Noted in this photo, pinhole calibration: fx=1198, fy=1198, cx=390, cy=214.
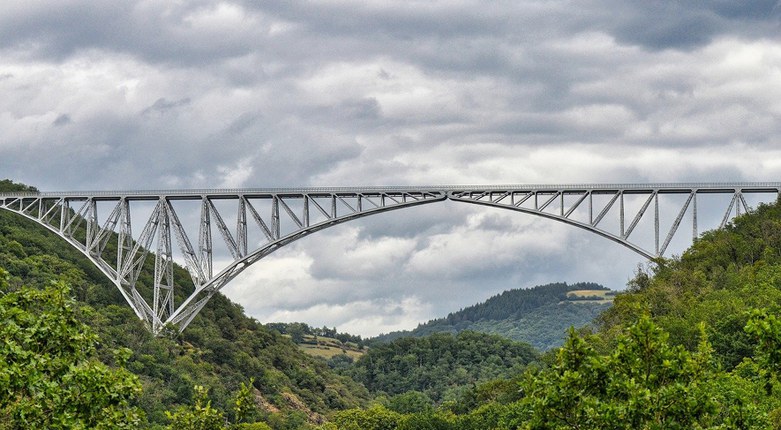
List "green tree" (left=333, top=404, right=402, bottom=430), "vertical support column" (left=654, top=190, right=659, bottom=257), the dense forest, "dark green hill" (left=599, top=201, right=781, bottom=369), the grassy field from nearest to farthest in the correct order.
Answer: the dense forest, "dark green hill" (left=599, top=201, right=781, bottom=369), "vertical support column" (left=654, top=190, right=659, bottom=257), "green tree" (left=333, top=404, right=402, bottom=430), the grassy field

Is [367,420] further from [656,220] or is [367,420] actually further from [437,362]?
[437,362]

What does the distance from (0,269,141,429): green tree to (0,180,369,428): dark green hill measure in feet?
169

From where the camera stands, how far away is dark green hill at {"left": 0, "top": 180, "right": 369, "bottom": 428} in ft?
296

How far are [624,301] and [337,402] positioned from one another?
3442 centimetres

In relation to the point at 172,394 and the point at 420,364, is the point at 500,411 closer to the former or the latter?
the point at 172,394

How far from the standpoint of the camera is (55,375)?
2916 cm

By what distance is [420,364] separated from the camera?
550 ft

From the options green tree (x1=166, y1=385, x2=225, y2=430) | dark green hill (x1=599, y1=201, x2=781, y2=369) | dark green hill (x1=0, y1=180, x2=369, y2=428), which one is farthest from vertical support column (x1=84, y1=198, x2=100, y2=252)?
green tree (x1=166, y1=385, x2=225, y2=430)

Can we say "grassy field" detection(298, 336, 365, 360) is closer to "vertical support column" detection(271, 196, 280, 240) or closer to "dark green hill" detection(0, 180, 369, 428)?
"dark green hill" detection(0, 180, 369, 428)

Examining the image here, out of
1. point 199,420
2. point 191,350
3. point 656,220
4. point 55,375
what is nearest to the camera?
point 55,375

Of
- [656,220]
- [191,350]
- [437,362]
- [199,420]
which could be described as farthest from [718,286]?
[437,362]

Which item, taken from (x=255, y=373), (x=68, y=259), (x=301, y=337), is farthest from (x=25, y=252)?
(x=301, y=337)

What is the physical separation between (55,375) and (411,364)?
456ft

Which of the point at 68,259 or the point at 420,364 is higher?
the point at 68,259
